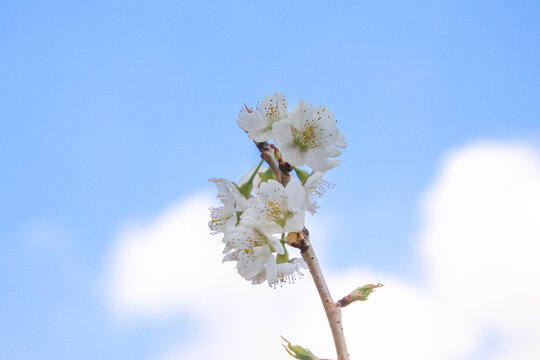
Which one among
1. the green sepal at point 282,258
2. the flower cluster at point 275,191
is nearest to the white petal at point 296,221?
the flower cluster at point 275,191

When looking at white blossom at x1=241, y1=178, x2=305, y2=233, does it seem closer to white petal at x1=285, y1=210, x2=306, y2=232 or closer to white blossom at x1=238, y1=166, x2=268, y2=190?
white petal at x1=285, y1=210, x2=306, y2=232

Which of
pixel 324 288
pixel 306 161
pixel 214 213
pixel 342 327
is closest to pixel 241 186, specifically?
pixel 214 213

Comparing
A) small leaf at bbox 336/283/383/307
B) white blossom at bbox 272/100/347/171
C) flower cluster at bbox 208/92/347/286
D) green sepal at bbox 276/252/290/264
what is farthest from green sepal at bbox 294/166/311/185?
small leaf at bbox 336/283/383/307

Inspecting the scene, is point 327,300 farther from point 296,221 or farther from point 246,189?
point 246,189

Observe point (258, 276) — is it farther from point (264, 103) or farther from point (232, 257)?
point (264, 103)

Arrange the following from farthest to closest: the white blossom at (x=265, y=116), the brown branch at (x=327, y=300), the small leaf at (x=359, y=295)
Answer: the white blossom at (x=265, y=116) → the small leaf at (x=359, y=295) → the brown branch at (x=327, y=300)

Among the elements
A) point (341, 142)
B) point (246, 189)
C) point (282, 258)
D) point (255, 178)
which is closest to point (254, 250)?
point (282, 258)

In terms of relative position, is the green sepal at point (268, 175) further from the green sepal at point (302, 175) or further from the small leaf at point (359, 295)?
the small leaf at point (359, 295)
